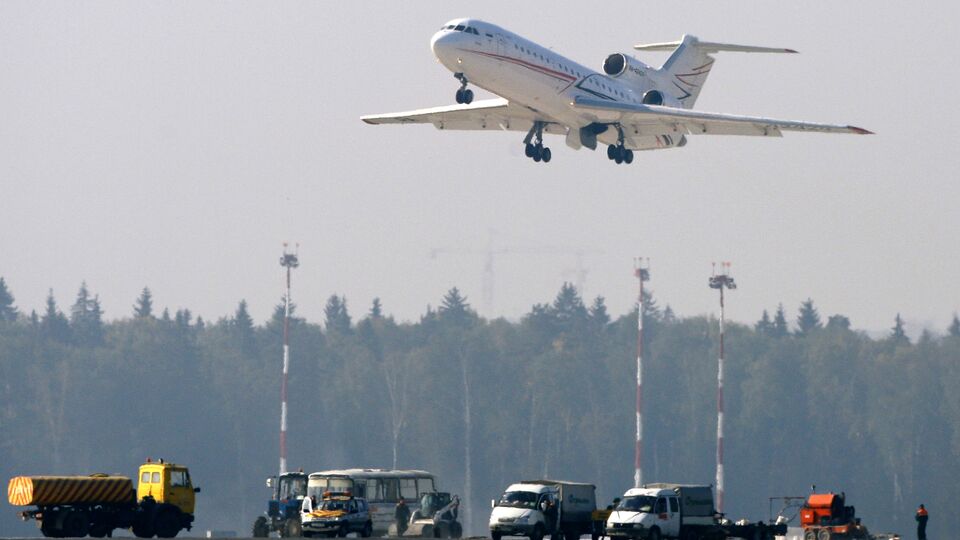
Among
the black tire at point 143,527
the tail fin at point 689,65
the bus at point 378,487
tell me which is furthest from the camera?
the tail fin at point 689,65

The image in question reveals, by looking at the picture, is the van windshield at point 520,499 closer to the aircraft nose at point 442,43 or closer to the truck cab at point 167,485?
the truck cab at point 167,485

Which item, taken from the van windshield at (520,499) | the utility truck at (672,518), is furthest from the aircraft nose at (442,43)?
the utility truck at (672,518)

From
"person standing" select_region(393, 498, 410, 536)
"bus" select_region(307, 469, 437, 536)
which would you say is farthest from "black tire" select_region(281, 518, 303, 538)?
"person standing" select_region(393, 498, 410, 536)

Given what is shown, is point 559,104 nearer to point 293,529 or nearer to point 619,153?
point 619,153

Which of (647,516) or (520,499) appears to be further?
(520,499)

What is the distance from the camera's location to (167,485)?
134 feet

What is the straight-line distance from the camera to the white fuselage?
4984 cm

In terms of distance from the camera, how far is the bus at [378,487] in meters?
44.2

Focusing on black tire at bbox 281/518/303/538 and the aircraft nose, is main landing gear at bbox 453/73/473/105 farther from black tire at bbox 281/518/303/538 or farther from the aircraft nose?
black tire at bbox 281/518/303/538

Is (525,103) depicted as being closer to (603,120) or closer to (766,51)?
Result: (603,120)

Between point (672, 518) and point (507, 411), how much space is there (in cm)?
6567

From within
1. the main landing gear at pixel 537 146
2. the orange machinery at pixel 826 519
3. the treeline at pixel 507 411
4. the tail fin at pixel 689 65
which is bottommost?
the orange machinery at pixel 826 519

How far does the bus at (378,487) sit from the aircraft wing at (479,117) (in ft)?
48.4

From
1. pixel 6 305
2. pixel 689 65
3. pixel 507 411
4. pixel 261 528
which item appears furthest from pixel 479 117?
pixel 6 305
